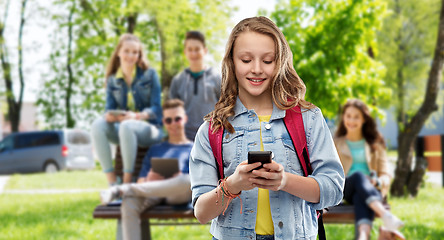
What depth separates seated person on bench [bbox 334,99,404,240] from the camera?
4.53 m

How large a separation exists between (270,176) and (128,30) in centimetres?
1717

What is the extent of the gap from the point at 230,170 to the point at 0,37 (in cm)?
2579

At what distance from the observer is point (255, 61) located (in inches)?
64.7

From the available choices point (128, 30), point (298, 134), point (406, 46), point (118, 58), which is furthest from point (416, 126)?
point (406, 46)

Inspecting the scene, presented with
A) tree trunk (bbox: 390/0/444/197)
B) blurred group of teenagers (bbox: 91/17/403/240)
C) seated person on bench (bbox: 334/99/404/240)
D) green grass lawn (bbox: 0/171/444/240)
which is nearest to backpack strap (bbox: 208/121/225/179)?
blurred group of teenagers (bbox: 91/17/403/240)

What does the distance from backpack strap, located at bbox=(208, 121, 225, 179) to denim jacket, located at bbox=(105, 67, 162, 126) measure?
3286mm

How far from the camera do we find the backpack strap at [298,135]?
5.42 ft

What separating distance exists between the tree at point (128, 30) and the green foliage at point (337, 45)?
4665 mm

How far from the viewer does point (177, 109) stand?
4.65 m

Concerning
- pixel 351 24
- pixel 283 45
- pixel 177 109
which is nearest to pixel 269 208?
pixel 283 45

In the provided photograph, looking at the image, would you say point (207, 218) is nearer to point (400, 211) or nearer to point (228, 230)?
point (228, 230)

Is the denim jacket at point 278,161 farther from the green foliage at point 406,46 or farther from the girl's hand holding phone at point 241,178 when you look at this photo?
the green foliage at point 406,46

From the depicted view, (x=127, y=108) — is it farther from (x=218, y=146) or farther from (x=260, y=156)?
(x=260, y=156)

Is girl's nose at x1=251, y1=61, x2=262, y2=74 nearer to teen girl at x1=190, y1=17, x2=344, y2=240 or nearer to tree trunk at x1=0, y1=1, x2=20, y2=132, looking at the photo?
teen girl at x1=190, y1=17, x2=344, y2=240
